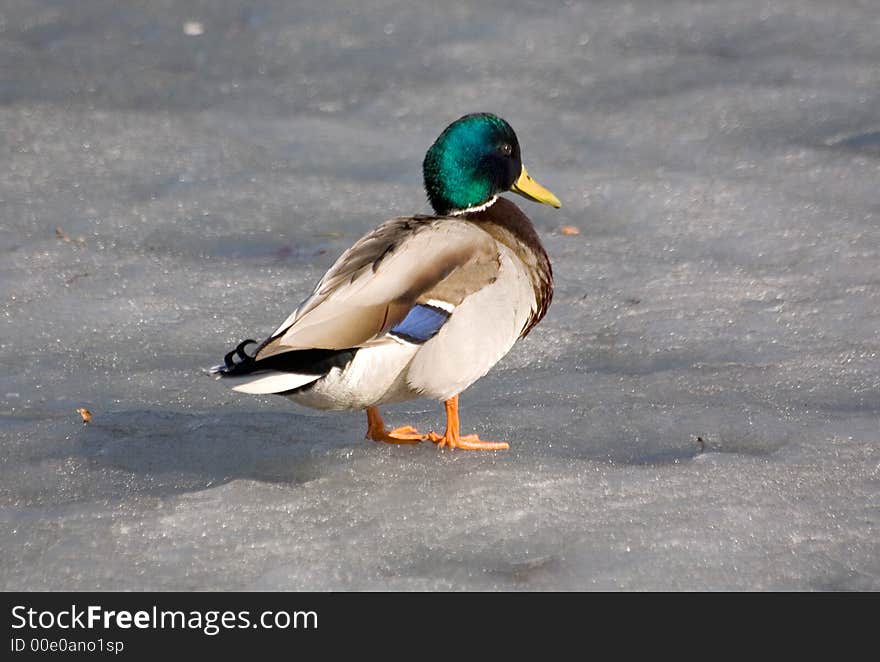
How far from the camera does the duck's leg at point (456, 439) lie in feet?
12.9

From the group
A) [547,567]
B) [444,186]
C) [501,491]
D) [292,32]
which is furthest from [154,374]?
[292,32]

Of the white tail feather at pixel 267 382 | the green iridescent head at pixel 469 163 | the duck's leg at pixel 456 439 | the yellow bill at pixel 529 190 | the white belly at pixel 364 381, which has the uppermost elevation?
the green iridescent head at pixel 469 163

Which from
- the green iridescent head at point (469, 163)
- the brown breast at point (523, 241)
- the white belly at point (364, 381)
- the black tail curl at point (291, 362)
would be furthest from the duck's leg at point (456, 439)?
the green iridescent head at point (469, 163)

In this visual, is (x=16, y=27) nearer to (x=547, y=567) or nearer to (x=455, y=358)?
(x=455, y=358)

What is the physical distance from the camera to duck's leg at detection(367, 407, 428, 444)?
400cm

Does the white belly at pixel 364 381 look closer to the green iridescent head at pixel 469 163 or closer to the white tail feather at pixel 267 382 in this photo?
the white tail feather at pixel 267 382

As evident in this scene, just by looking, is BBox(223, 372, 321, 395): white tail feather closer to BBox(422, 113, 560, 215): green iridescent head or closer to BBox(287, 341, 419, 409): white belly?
BBox(287, 341, 419, 409): white belly

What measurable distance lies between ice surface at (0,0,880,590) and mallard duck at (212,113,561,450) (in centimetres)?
23

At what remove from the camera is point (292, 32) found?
303 inches

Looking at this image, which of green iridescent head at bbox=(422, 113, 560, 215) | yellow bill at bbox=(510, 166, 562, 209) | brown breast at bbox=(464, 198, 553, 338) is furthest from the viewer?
yellow bill at bbox=(510, 166, 562, 209)

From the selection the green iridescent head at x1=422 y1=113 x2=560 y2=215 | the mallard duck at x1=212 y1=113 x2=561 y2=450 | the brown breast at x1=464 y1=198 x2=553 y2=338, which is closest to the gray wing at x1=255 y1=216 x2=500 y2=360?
the mallard duck at x1=212 y1=113 x2=561 y2=450

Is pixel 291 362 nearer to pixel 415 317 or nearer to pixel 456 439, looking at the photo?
pixel 415 317

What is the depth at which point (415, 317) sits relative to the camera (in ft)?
12.4

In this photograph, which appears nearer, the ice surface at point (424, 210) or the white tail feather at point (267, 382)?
the ice surface at point (424, 210)
